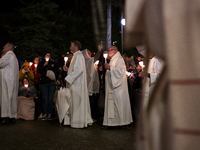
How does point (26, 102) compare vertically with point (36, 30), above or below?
below

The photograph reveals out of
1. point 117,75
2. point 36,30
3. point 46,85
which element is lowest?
point 46,85

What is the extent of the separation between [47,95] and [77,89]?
1826mm

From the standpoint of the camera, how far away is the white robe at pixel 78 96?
8258 millimetres

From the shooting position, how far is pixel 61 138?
6562mm

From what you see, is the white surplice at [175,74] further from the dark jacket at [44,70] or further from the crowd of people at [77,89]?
the dark jacket at [44,70]

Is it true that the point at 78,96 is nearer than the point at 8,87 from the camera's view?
Yes

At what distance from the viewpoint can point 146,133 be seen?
4.27 ft

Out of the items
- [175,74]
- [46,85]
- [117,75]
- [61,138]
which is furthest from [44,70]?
[175,74]

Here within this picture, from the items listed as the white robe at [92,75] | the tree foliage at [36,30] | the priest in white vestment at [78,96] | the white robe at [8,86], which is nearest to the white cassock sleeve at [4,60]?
the white robe at [8,86]

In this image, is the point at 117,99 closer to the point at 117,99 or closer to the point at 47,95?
the point at 117,99

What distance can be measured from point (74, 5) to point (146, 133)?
29.9 metres

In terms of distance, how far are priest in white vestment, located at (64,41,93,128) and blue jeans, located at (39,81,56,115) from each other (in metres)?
1.50

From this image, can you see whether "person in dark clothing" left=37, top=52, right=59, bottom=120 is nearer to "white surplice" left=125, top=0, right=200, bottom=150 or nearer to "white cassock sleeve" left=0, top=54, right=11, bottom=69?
"white cassock sleeve" left=0, top=54, right=11, bottom=69

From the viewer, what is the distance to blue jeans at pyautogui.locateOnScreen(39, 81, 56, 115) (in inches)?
385
